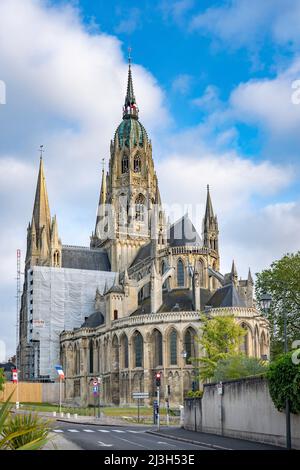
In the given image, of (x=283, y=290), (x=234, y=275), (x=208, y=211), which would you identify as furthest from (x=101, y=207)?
(x=283, y=290)

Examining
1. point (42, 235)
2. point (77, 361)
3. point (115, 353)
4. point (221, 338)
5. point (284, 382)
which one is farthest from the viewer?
point (42, 235)

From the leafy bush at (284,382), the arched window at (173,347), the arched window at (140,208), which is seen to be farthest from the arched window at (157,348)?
the leafy bush at (284,382)

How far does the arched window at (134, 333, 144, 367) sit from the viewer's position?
76125mm

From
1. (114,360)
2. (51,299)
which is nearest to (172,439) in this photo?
(114,360)

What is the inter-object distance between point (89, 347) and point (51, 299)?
9585 millimetres

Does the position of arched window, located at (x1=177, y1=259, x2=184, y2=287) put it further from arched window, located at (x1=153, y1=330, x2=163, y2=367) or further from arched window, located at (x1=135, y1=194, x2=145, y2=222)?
arched window, located at (x1=135, y1=194, x2=145, y2=222)

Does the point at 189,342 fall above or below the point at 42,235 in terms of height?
below

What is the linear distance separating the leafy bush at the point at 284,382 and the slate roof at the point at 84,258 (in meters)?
81.3

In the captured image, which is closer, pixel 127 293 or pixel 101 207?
pixel 127 293

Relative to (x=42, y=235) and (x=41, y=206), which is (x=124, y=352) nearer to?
(x=42, y=235)

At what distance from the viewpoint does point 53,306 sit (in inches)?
3723

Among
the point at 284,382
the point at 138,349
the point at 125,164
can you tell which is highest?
the point at 125,164

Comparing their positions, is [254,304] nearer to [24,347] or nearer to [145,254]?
[145,254]

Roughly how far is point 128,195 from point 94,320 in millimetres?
23305
